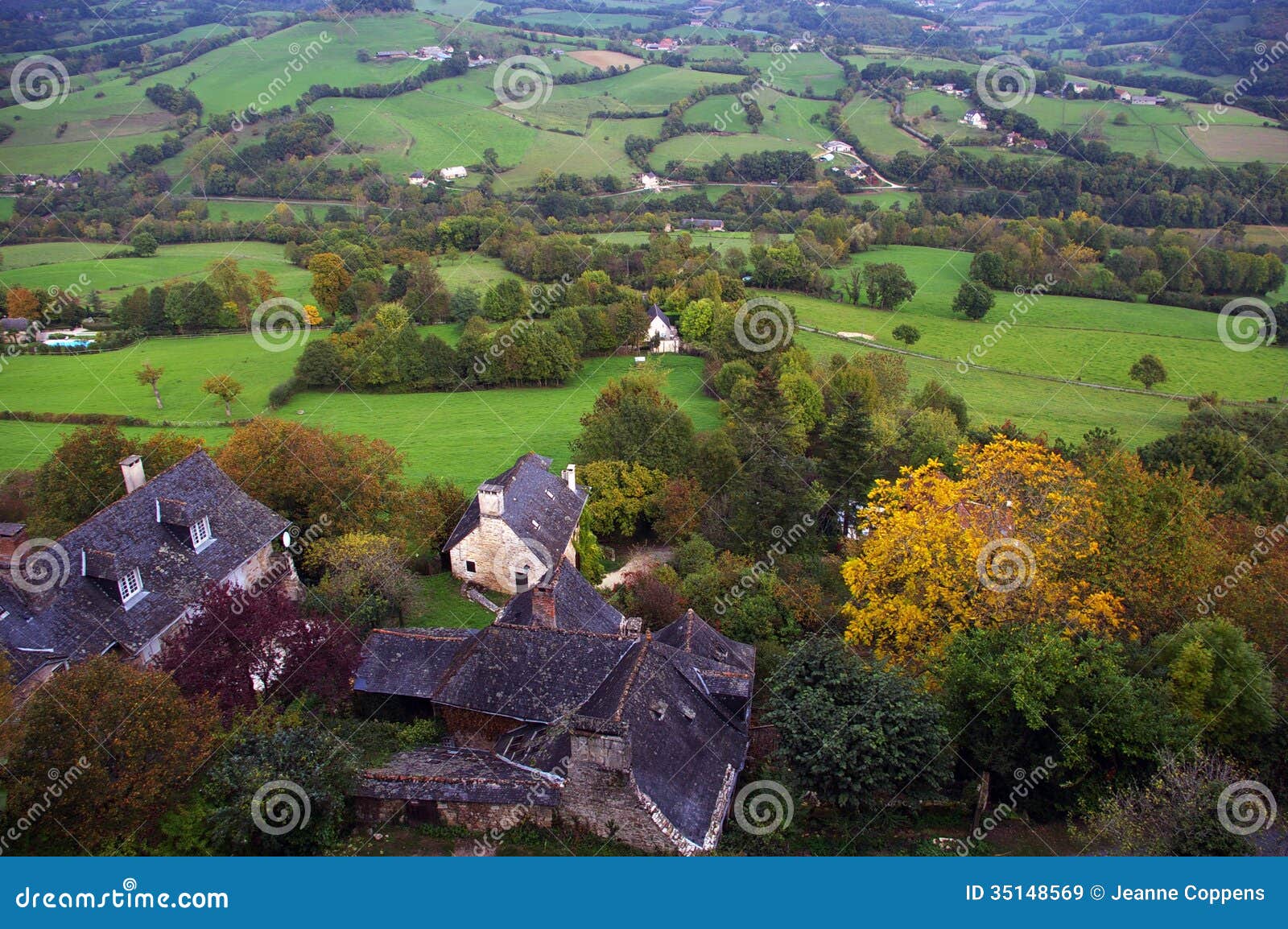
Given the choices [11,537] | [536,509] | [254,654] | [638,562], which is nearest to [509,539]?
[536,509]

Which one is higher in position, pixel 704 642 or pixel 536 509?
pixel 704 642

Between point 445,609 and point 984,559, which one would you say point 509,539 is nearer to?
point 445,609

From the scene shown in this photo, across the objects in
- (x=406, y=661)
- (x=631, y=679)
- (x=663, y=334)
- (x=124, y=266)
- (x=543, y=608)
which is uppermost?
(x=631, y=679)

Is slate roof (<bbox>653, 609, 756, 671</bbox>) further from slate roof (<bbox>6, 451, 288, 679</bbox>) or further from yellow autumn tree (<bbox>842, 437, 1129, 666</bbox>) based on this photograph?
slate roof (<bbox>6, 451, 288, 679</bbox>)

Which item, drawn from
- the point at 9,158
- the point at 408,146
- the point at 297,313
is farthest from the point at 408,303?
the point at 9,158

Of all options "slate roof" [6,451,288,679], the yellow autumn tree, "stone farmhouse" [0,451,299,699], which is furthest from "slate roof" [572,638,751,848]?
"slate roof" [6,451,288,679]

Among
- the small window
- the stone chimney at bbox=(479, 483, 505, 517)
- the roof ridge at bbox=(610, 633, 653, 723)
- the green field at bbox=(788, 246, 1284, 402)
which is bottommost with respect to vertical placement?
the green field at bbox=(788, 246, 1284, 402)
